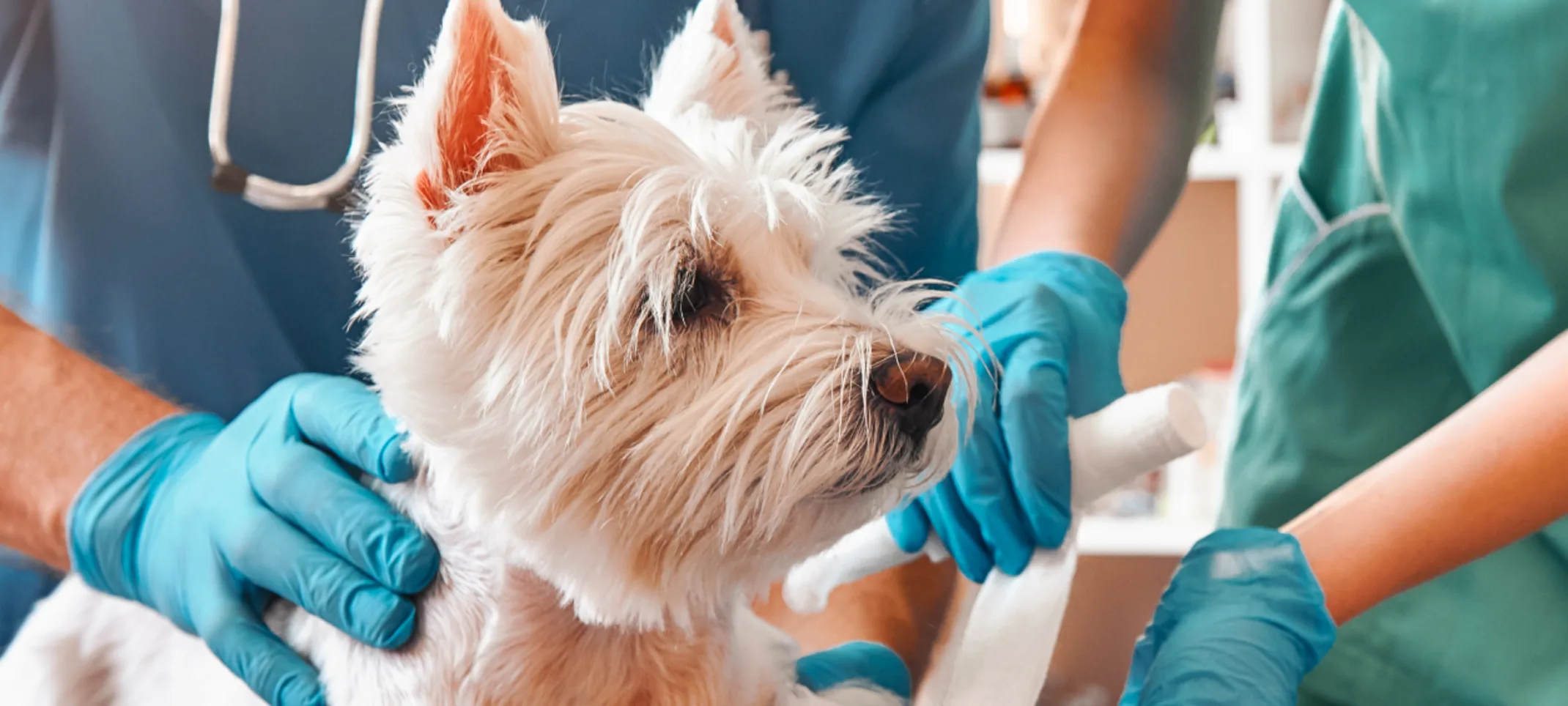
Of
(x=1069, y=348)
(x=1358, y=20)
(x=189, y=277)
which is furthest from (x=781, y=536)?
(x=1358, y=20)

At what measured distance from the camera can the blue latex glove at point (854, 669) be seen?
0.74 m

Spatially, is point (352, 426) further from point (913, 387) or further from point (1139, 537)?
point (1139, 537)

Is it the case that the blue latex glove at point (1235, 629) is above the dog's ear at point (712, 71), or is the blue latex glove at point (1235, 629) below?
below

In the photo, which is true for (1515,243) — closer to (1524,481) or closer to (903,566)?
(1524,481)

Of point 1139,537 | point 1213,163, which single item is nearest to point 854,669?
point 1139,537

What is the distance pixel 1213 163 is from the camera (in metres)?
2.28

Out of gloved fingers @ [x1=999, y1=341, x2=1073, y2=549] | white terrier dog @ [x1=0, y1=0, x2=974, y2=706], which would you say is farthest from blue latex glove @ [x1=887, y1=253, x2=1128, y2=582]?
white terrier dog @ [x1=0, y1=0, x2=974, y2=706]

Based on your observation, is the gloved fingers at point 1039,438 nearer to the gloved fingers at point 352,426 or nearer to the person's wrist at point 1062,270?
the person's wrist at point 1062,270

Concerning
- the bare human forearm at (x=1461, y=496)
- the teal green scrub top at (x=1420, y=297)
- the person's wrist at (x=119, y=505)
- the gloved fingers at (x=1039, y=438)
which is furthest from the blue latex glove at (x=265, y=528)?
the teal green scrub top at (x=1420, y=297)

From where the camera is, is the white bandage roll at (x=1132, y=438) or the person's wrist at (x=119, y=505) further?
the person's wrist at (x=119, y=505)

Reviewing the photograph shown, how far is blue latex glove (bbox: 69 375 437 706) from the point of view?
0.64m

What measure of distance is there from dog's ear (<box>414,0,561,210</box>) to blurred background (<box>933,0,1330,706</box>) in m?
1.41

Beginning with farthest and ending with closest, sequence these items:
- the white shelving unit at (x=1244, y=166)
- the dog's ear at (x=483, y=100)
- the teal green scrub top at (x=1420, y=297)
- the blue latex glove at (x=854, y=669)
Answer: the white shelving unit at (x=1244, y=166)
the teal green scrub top at (x=1420, y=297)
the blue latex glove at (x=854, y=669)
the dog's ear at (x=483, y=100)

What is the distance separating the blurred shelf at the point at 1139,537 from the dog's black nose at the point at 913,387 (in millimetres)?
1611
